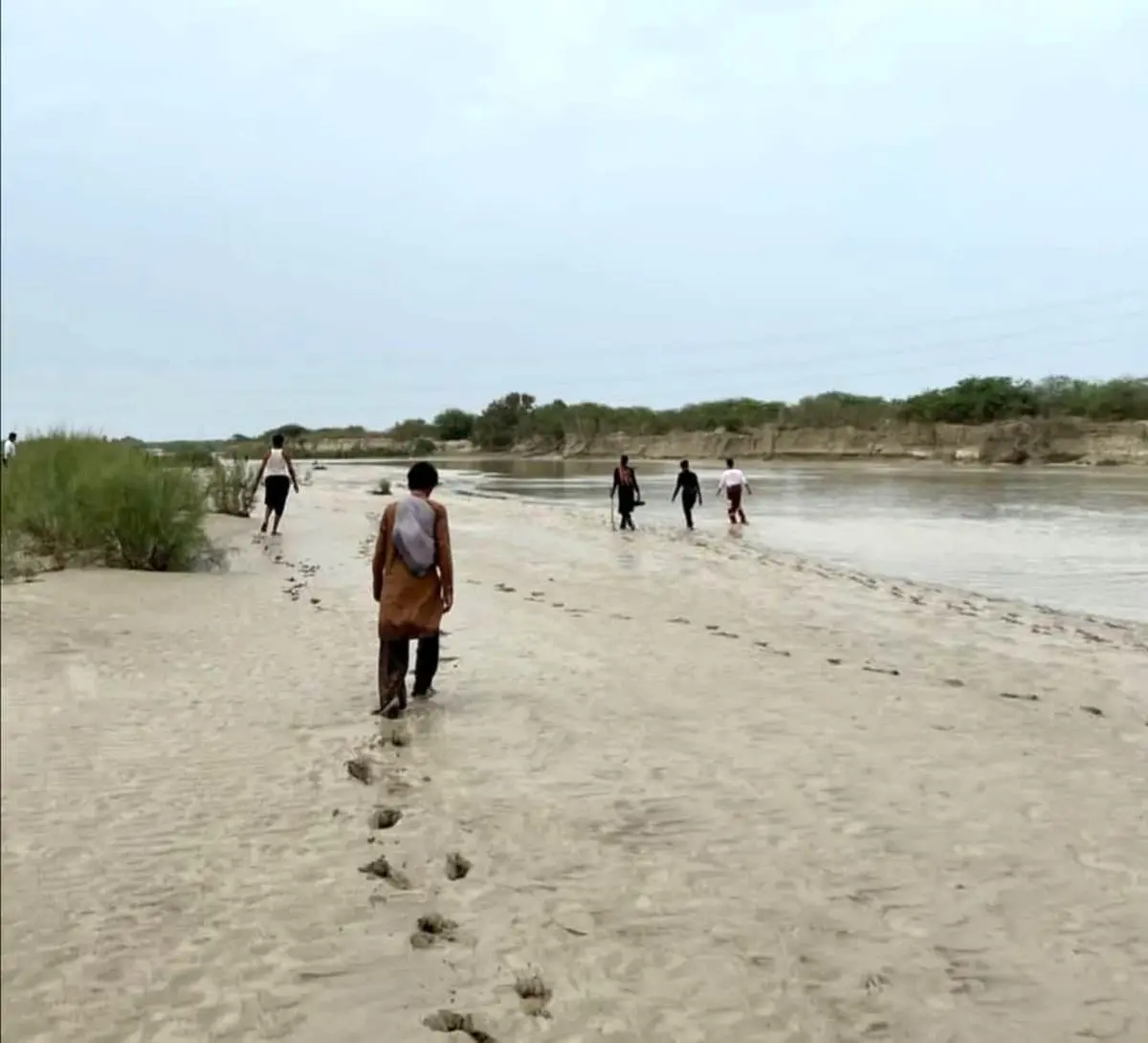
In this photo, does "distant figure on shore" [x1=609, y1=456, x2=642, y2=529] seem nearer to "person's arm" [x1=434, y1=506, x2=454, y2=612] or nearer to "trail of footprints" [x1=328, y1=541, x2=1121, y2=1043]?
"trail of footprints" [x1=328, y1=541, x2=1121, y2=1043]

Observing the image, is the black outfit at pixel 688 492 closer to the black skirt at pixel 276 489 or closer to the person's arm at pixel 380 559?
the black skirt at pixel 276 489

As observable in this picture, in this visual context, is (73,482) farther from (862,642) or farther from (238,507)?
(238,507)

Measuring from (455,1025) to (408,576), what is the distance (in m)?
3.92

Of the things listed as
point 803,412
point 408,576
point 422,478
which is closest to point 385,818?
point 408,576

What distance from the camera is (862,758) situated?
20.5 feet

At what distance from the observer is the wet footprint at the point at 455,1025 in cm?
329

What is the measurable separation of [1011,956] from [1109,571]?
1453 centimetres

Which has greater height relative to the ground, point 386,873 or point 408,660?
point 408,660

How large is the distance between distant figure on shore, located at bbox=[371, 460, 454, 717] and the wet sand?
14.1 inches

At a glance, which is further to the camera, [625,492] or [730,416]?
[730,416]

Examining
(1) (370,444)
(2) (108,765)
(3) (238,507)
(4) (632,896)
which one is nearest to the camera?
(4) (632,896)

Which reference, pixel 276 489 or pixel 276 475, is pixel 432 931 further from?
pixel 276 489

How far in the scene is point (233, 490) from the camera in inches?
850

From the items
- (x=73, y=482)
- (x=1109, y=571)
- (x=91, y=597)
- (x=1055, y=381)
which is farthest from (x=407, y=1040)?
(x=1055, y=381)
